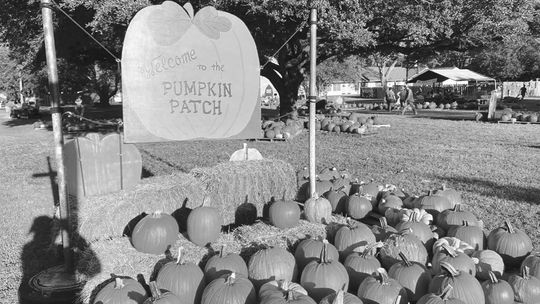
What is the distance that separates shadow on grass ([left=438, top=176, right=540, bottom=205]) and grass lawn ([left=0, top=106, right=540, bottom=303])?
0.05ft

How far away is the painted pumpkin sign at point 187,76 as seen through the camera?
4.58 m

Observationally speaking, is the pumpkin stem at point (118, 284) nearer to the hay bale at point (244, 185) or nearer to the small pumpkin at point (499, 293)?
the hay bale at point (244, 185)

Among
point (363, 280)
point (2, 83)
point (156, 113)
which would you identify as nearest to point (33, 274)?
point (156, 113)

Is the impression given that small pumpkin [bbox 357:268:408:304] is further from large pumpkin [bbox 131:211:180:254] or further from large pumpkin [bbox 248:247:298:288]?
Result: large pumpkin [bbox 131:211:180:254]

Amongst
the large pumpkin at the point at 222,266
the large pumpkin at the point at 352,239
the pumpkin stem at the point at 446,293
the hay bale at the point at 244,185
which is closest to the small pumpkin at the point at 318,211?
the large pumpkin at the point at 352,239

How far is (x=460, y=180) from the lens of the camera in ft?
26.9

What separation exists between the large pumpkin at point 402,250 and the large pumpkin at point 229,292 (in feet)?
4.72

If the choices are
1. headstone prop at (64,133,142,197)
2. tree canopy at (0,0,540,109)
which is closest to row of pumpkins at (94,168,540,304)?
headstone prop at (64,133,142,197)

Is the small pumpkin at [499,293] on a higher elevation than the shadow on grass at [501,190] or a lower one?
higher

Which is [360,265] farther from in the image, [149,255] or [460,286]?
[149,255]

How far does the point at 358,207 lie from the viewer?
5.49 metres

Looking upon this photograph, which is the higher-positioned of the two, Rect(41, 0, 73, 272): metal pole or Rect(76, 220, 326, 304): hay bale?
Rect(41, 0, 73, 272): metal pole

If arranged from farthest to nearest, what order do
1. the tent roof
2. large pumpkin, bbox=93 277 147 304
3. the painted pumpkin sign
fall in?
the tent roof → the painted pumpkin sign → large pumpkin, bbox=93 277 147 304

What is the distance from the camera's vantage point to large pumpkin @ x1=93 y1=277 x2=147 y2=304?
2.99 m
